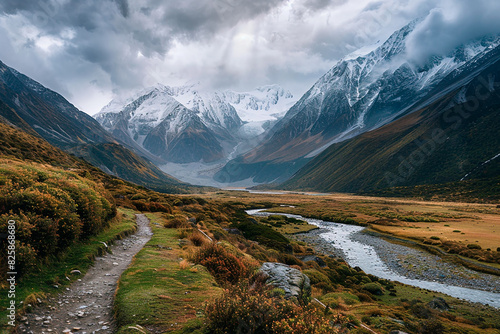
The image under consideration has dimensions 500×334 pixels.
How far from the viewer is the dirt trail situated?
258 inches

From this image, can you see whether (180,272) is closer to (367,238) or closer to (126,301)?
(126,301)

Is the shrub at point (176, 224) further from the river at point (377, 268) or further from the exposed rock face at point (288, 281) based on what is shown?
the river at point (377, 268)

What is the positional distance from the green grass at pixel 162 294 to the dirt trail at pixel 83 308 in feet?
1.26

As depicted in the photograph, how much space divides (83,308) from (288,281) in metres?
7.08

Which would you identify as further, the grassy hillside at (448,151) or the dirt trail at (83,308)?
the grassy hillside at (448,151)

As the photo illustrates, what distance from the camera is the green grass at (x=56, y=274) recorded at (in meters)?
7.06

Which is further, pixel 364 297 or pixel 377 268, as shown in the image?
pixel 377 268

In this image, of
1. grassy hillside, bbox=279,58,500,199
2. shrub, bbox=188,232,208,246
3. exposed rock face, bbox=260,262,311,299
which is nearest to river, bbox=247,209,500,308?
exposed rock face, bbox=260,262,311,299

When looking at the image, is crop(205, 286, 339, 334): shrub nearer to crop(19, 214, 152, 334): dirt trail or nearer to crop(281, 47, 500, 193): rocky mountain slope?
crop(19, 214, 152, 334): dirt trail

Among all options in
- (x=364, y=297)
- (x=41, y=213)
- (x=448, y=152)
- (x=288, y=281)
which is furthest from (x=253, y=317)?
(x=448, y=152)

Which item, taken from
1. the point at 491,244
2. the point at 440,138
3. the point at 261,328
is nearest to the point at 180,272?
the point at 261,328

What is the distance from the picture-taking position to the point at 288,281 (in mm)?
10578

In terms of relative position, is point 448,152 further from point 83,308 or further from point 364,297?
point 83,308

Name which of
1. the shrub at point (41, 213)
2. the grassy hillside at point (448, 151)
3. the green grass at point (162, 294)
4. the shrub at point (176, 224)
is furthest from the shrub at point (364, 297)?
the grassy hillside at point (448, 151)
